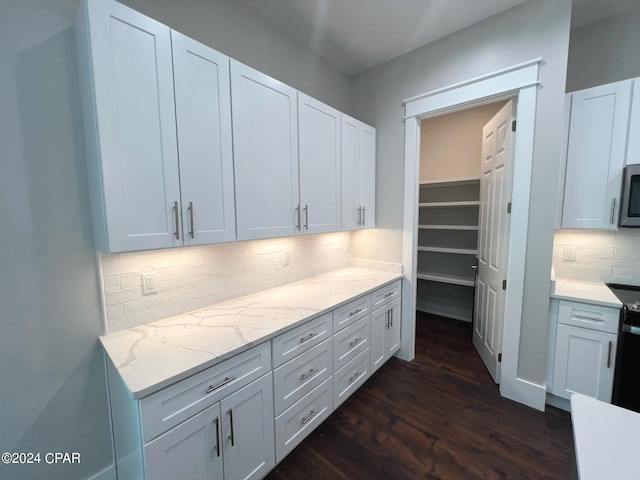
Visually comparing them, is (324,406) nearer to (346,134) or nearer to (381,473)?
(381,473)

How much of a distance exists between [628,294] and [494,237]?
95 centimetres

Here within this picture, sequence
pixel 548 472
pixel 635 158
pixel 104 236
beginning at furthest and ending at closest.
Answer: pixel 635 158 → pixel 548 472 → pixel 104 236

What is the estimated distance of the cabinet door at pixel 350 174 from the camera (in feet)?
7.69

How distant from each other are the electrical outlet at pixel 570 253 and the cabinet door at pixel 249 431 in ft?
9.20

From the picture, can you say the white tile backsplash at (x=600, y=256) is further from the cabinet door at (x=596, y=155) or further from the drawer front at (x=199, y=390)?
the drawer front at (x=199, y=390)

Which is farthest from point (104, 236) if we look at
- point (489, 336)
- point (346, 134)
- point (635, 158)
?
point (635, 158)

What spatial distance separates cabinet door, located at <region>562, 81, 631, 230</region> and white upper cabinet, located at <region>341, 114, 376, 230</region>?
1.58 metres

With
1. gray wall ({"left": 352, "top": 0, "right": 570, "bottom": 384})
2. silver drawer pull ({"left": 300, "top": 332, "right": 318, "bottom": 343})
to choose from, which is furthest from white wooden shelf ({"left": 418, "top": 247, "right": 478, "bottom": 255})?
silver drawer pull ({"left": 300, "top": 332, "right": 318, "bottom": 343})

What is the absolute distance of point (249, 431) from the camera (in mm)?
1309

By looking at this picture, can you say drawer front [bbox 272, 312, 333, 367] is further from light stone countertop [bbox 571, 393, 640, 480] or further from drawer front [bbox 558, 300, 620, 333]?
drawer front [bbox 558, 300, 620, 333]

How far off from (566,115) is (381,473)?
Answer: 2.90 m

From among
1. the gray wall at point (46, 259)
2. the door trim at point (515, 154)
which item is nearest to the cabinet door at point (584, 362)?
the door trim at point (515, 154)

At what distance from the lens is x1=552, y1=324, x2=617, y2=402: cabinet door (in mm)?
1820

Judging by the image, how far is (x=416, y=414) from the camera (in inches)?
78.3
